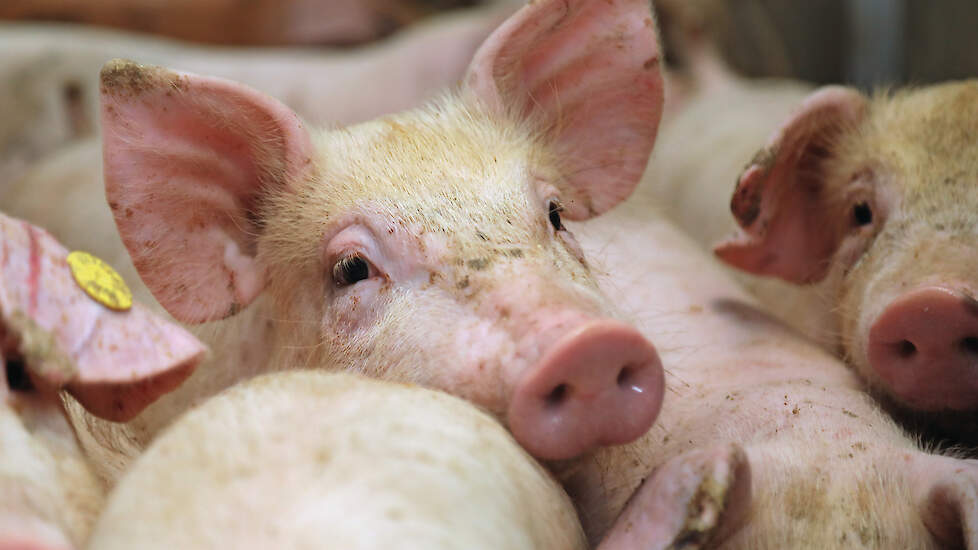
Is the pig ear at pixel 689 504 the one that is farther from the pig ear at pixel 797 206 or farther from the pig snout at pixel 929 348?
the pig ear at pixel 797 206

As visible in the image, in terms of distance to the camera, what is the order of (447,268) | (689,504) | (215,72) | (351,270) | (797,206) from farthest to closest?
(215,72), (797,206), (351,270), (447,268), (689,504)

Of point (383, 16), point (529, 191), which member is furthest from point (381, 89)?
point (529, 191)

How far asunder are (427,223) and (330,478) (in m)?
0.64

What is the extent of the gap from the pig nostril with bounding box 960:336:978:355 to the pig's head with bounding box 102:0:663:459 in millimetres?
633

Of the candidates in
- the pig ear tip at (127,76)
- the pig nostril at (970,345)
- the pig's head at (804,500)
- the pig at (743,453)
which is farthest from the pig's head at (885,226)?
the pig ear tip at (127,76)

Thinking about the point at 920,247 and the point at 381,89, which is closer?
the point at 920,247

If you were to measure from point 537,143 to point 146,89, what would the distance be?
75cm

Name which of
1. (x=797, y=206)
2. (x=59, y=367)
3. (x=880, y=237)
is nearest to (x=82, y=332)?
(x=59, y=367)

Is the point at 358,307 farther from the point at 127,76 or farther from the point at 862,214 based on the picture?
the point at 862,214

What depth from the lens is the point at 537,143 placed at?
2148 millimetres

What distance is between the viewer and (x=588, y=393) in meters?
1.45

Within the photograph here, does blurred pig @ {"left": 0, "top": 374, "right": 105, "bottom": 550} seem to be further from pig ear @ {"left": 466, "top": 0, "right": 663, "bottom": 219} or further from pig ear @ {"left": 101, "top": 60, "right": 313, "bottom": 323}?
pig ear @ {"left": 466, "top": 0, "right": 663, "bottom": 219}

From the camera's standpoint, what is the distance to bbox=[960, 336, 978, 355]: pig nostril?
1.85 metres

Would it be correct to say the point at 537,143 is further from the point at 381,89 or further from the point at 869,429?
the point at 381,89
